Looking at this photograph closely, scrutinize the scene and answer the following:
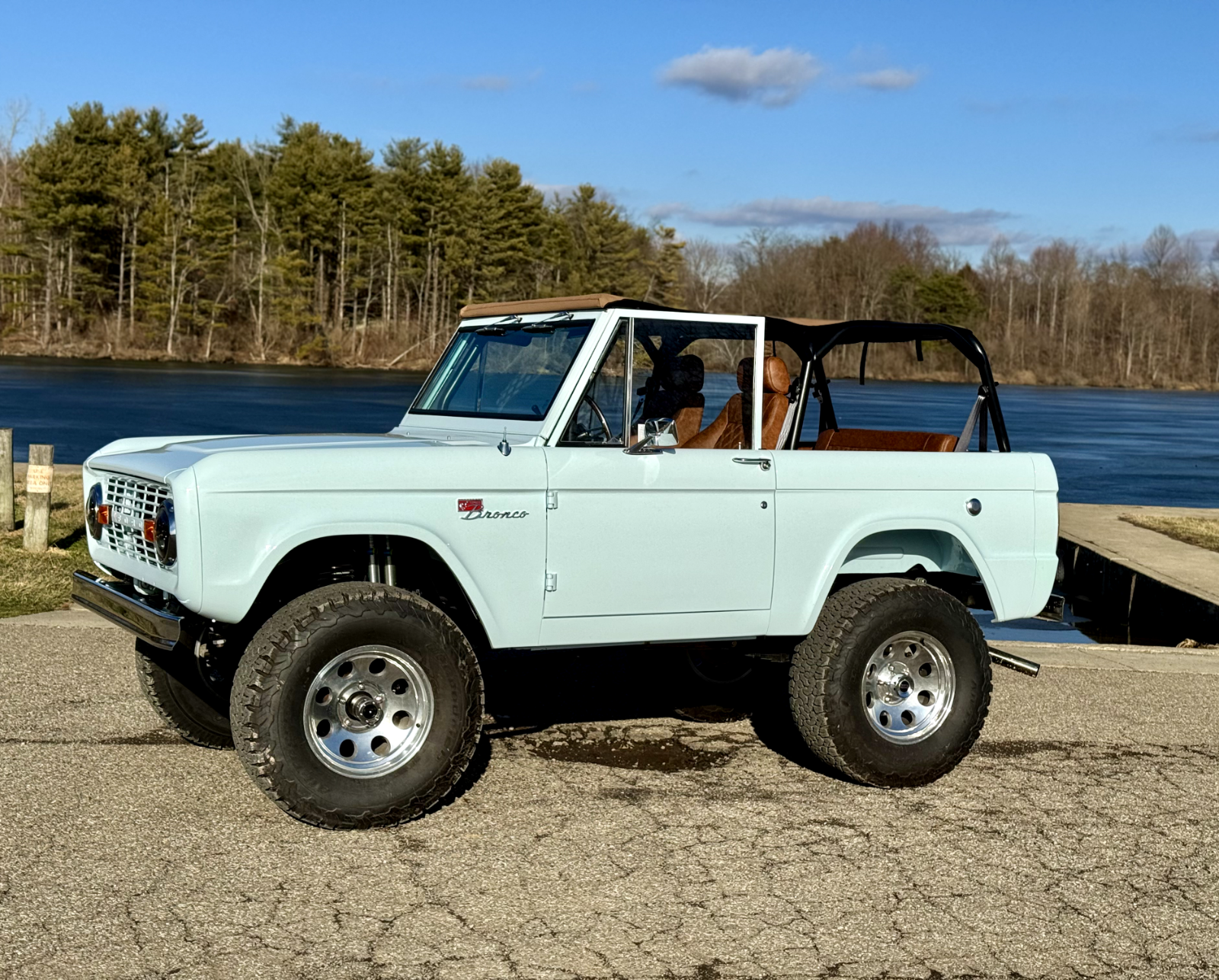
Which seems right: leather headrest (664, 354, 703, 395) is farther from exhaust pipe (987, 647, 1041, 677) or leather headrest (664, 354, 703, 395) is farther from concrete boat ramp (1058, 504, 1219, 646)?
concrete boat ramp (1058, 504, 1219, 646)

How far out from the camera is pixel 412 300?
371 feet

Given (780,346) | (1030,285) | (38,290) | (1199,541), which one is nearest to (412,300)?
(38,290)

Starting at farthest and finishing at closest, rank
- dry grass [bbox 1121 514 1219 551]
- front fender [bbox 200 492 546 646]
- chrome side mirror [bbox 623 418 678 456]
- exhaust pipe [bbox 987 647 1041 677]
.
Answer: dry grass [bbox 1121 514 1219 551], exhaust pipe [bbox 987 647 1041 677], chrome side mirror [bbox 623 418 678 456], front fender [bbox 200 492 546 646]

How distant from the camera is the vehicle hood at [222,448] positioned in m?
5.41

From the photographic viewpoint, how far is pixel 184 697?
654 centimetres

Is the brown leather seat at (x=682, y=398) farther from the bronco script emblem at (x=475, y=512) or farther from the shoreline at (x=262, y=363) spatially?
the shoreline at (x=262, y=363)

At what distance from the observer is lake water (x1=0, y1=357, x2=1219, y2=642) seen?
111ft

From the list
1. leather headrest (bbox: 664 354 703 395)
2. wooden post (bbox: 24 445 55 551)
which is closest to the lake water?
leather headrest (bbox: 664 354 703 395)

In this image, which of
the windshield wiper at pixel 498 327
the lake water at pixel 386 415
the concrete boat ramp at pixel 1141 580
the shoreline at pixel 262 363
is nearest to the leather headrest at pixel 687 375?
the lake water at pixel 386 415

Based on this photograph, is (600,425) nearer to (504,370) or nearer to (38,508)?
(504,370)

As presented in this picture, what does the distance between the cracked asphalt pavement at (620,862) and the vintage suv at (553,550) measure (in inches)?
14.6

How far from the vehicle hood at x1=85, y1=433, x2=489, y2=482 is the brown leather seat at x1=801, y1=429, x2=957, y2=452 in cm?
220

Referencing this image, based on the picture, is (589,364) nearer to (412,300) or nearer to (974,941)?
(974,941)

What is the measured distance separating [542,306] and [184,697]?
2432 mm
